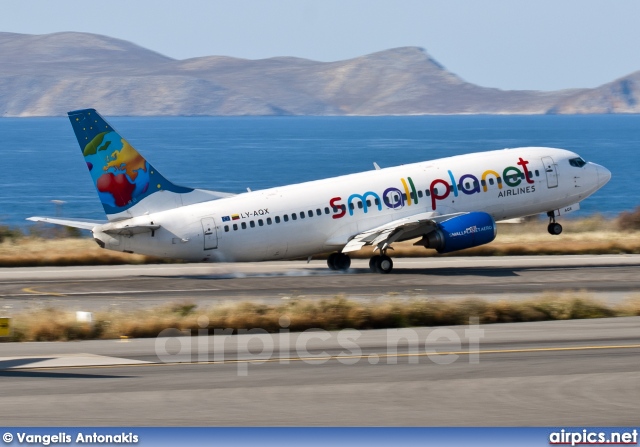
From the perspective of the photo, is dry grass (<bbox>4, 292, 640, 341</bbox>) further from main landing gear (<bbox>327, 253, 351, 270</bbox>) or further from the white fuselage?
main landing gear (<bbox>327, 253, 351, 270</bbox>)

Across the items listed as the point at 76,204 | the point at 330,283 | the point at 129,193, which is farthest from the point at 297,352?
the point at 76,204

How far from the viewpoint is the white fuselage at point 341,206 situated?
4053 cm

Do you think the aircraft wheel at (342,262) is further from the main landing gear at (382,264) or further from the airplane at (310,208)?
the main landing gear at (382,264)

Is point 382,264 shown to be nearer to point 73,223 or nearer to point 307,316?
point 73,223

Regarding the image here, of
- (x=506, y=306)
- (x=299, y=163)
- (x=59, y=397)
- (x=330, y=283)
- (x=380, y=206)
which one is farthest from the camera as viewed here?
(x=299, y=163)

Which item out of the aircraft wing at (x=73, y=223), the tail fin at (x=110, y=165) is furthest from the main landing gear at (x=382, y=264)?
the aircraft wing at (x=73, y=223)

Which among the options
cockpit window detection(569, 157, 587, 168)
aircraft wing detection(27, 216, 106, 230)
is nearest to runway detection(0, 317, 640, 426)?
aircraft wing detection(27, 216, 106, 230)

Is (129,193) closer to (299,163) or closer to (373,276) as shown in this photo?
(373,276)

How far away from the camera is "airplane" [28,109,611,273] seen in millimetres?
40312

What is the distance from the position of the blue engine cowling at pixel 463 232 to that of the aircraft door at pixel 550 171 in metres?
4.35

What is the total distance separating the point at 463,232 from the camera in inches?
1612

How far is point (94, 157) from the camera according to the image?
40312 millimetres

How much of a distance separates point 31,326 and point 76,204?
91.4 metres

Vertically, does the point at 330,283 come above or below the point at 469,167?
below
